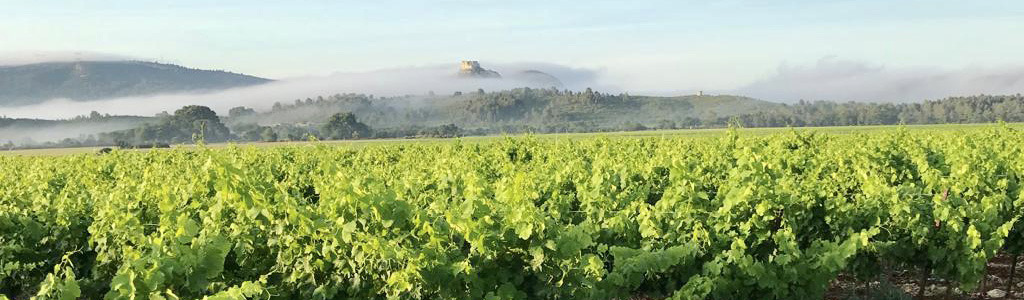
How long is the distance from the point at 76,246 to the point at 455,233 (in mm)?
4083

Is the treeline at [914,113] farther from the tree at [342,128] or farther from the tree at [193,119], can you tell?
the tree at [193,119]

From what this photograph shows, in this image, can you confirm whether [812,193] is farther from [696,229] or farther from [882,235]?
[696,229]

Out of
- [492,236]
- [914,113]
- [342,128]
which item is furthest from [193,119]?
[492,236]

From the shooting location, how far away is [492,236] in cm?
580

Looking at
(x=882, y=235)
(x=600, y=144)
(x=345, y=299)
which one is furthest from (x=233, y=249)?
(x=600, y=144)

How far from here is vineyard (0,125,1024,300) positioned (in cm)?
541

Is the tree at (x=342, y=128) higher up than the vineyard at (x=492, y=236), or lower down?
lower down

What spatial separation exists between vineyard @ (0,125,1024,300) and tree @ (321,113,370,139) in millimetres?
132141

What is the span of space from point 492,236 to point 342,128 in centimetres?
13954

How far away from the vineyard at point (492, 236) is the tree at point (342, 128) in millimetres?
132141

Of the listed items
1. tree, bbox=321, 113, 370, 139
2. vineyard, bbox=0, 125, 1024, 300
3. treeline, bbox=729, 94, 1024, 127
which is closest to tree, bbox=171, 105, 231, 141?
tree, bbox=321, 113, 370, 139

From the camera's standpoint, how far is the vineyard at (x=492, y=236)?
17.7 feet

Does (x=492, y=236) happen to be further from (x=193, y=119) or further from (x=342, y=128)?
(x=193, y=119)

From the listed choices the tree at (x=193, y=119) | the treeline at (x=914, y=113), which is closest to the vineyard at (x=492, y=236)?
the treeline at (x=914, y=113)
